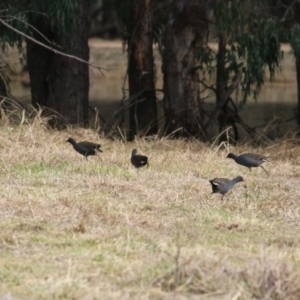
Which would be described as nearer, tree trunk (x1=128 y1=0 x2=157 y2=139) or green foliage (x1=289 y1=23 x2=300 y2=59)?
green foliage (x1=289 y1=23 x2=300 y2=59)

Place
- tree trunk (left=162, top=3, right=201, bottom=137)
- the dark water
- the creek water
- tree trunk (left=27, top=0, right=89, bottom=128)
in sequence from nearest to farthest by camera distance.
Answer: tree trunk (left=162, top=3, right=201, bottom=137) → tree trunk (left=27, top=0, right=89, bottom=128) → the dark water → the creek water

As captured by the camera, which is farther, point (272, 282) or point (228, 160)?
point (228, 160)

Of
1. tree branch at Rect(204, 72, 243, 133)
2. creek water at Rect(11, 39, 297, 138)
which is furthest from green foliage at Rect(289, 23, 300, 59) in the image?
creek water at Rect(11, 39, 297, 138)

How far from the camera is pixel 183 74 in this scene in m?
16.7

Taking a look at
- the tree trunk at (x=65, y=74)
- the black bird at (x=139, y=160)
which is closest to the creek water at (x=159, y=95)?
the tree trunk at (x=65, y=74)

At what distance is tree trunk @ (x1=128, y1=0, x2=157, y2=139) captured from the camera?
61.3 ft

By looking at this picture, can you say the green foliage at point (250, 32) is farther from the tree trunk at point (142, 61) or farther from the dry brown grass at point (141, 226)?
the dry brown grass at point (141, 226)

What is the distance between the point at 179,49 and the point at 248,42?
1334 mm

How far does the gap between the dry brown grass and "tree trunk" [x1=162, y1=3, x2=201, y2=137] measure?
2.99 m

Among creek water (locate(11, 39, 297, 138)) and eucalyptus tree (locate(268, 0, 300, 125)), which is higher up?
eucalyptus tree (locate(268, 0, 300, 125))

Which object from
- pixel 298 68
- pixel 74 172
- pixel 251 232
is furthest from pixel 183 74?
pixel 251 232

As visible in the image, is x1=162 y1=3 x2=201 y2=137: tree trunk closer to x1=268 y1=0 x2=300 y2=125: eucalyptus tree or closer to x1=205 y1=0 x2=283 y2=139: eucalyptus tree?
x1=205 y1=0 x2=283 y2=139: eucalyptus tree

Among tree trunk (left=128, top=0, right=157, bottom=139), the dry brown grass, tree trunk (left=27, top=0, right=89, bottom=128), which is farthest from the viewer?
tree trunk (left=128, top=0, right=157, bottom=139)

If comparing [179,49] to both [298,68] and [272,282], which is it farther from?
[272,282]
